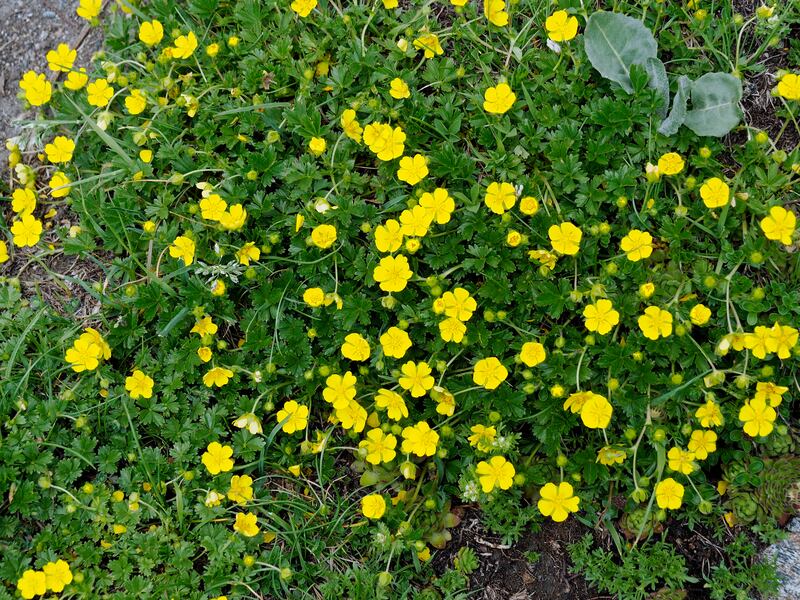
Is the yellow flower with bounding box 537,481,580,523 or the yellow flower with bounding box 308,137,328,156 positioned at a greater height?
the yellow flower with bounding box 308,137,328,156

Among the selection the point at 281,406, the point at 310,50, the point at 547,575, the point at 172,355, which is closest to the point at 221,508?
the point at 281,406

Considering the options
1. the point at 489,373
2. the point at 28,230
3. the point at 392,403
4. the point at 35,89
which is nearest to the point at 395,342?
the point at 392,403

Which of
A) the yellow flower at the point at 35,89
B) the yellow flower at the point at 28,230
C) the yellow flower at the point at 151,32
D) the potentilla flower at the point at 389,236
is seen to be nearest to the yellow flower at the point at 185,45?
the yellow flower at the point at 151,32

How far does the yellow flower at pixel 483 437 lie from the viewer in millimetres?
3170

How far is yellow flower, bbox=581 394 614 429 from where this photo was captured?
306cm

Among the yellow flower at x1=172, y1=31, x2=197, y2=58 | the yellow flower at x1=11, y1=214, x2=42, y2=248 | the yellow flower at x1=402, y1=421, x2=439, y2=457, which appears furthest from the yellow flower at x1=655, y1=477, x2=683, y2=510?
the yellow flower at x1=11, y1=214, x2=42, y2=248

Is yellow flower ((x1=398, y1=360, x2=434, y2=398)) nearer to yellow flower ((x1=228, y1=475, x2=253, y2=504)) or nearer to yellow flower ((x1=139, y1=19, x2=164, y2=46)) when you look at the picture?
yellow flower ((x1=228, y1=475, x2=253, y2=504))

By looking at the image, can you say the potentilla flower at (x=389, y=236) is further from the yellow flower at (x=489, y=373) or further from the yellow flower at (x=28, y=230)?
the yellow flower at (x=28, y=230)

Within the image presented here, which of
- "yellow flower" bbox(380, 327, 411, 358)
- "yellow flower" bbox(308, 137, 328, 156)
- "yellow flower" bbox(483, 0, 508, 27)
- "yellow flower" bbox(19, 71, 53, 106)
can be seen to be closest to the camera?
"yellow flower" bbox(380, 327, 411, 358)

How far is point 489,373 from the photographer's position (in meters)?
3.19

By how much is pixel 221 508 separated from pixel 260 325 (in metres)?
0.89

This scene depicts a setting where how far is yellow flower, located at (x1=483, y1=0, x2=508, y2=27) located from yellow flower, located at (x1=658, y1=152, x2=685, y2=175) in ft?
3.67

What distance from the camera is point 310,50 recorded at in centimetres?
374

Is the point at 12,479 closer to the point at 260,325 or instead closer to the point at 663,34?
the point at 260,325
